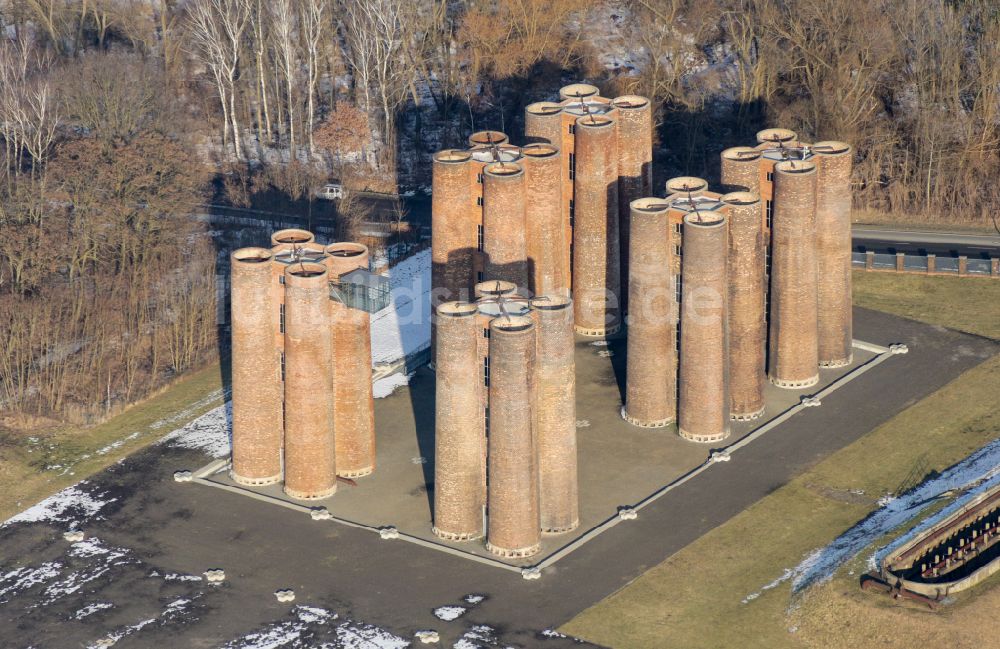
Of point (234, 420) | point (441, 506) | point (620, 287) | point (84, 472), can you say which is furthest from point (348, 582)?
point (620, 287)

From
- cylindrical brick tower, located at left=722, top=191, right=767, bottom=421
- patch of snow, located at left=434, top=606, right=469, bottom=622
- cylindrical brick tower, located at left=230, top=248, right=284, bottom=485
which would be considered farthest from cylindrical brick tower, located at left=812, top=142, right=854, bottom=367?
patch of snow, located at left=434, top=606, right=469, bottom=622

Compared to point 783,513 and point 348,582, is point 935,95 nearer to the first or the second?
point 783,513

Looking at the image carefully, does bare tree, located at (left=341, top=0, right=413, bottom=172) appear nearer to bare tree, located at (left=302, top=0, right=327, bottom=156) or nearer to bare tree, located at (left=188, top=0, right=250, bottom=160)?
bare tree, located at (left=302, top=0, right=327, bottom=156)

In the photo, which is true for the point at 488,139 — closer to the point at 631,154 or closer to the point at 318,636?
the point at 631,154

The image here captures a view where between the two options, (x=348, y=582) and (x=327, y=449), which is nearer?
(x=348, y=582)

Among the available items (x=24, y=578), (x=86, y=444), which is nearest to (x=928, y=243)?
(x=86, y=444)

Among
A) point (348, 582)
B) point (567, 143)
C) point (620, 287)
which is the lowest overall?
point (348, 582)

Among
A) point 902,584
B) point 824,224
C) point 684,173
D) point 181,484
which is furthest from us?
point 684,173
